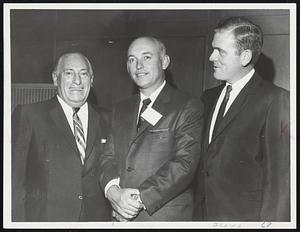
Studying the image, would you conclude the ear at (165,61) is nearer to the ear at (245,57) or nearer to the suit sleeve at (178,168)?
the suit sleeve at (178,168)

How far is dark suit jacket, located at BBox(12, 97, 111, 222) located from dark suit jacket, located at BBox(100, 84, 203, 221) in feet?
0.44

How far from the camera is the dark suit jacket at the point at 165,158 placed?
2205 mm

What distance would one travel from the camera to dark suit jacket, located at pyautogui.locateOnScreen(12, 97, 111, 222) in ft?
7.52

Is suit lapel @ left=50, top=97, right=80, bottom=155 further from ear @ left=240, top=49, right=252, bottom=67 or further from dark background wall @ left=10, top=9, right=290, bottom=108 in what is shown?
ear @ left=240, top=49, right=252, bottom=67

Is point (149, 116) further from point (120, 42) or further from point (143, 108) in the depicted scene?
point (120, 42)

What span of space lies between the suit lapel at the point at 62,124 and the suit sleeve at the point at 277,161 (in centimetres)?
96

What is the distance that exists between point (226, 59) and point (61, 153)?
0.96m

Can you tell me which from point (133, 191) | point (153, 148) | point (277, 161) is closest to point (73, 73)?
point (153, 148)

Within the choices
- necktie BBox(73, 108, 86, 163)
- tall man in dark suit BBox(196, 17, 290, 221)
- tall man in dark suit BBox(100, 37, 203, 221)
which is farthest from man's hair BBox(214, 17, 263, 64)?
necktie BBox(73, 108, 86, 163)

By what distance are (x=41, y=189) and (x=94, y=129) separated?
1.34ft

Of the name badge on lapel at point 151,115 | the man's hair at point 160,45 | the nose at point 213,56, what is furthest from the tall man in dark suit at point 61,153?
the nose at point 213,56

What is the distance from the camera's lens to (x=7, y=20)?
235 centimetres

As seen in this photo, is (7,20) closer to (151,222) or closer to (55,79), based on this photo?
(55,79)

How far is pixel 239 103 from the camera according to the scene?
7.14 feet
